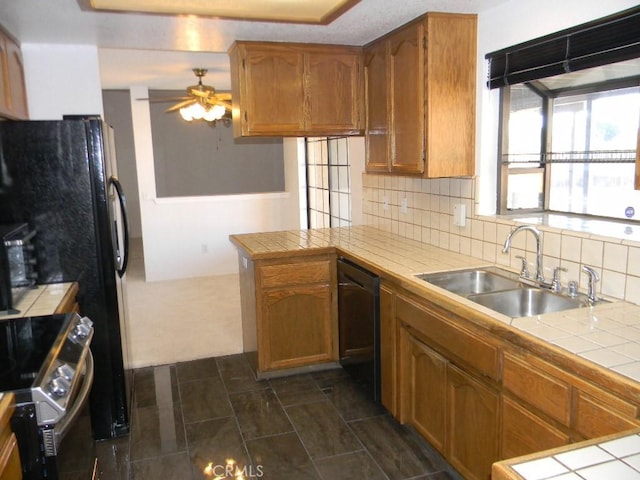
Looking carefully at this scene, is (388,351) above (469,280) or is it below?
below

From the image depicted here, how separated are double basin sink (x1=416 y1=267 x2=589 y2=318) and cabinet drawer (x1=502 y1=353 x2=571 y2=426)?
1.64 feet

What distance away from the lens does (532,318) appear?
6.05 feet

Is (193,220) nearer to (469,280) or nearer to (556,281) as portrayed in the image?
(469,280)

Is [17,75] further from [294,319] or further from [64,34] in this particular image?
[294,319]

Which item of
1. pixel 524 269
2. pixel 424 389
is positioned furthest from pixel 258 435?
pixel 524 269

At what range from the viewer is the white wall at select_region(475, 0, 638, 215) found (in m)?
2.15

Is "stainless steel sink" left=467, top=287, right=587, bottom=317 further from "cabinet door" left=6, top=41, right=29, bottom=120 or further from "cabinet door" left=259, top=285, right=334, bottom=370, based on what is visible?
"cabinet door" left=6, top=41, right=29, bottom=120

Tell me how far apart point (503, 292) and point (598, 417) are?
0.93 m

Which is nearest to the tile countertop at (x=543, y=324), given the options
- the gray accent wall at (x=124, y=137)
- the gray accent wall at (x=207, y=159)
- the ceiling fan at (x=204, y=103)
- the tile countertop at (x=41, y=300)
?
the tile countertop at (x=41, y=300)

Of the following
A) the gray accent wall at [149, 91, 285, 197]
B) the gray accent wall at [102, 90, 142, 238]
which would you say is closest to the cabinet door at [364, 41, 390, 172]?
the gray accent wall at [149, 91, 285, 197]

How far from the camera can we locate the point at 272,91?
325cm

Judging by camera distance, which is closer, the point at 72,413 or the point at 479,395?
the point at 72,413

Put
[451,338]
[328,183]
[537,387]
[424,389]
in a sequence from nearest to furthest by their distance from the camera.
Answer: [537,387]
[451,338]
[424,389]
[328,183]

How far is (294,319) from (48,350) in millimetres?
1749
